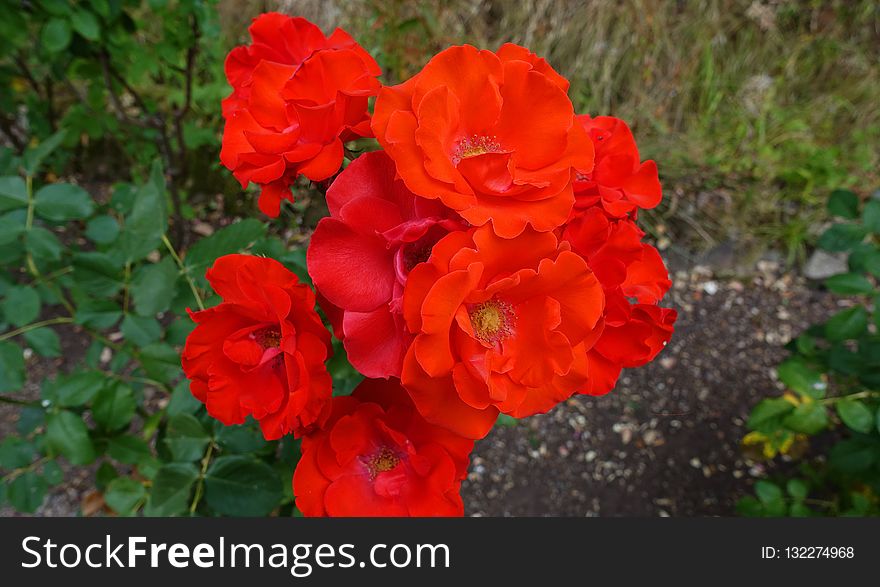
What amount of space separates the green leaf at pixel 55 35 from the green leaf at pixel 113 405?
78cm

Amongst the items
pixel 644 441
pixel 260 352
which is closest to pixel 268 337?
pixel 260 352

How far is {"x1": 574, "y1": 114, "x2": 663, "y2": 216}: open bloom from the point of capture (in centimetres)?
72

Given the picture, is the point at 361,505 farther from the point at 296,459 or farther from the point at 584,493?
the point at 584,493

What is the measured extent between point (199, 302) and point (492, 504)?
1.16 meters

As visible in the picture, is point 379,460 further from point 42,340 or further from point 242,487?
point 42,340

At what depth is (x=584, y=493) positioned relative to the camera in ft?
6.10

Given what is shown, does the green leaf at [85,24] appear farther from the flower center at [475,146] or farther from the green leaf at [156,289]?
the flower center at [475,146]

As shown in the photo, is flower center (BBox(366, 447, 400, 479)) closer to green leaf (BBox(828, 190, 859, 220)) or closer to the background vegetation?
the background vegetation

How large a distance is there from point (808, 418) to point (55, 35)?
5.90ft

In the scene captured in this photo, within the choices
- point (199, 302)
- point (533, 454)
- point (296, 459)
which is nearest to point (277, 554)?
point (296, 459)

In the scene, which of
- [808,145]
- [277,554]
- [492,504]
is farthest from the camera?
[808,145]

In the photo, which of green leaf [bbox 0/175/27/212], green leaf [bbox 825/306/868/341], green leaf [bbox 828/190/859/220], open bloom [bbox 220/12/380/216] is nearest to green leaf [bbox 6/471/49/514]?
green leaf [bbox 0/175/27/212]

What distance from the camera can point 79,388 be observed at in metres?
1.10

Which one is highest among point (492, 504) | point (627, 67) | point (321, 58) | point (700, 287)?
point (321, 58)
